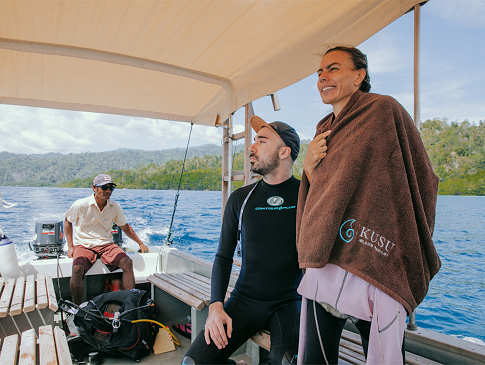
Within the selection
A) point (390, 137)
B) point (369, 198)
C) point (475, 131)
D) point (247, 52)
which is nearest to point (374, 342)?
point (369, 198)

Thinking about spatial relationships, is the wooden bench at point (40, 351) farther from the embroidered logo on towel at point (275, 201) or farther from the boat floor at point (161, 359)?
the embroidered logo on towel at point (275, 201)

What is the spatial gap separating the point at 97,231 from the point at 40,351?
2.17 metres

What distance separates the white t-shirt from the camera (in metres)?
3.50

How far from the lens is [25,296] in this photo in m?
2.21

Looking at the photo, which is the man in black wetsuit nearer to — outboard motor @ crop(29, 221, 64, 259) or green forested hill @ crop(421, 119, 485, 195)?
outboard motor @ crop(29, 221, 64, 259)

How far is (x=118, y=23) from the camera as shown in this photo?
213 centimetres

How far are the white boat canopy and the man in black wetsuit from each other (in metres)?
0.66

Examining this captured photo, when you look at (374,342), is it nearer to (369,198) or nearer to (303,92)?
(369,198)

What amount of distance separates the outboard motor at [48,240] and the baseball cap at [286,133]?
308 centimetres

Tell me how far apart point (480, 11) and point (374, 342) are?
27.3 m

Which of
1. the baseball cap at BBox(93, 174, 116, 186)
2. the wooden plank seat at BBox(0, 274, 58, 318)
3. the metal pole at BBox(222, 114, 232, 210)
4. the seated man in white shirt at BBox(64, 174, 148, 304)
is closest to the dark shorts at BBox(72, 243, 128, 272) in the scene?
the seated man in white shirt at BBox(64, 174, 148, 304)

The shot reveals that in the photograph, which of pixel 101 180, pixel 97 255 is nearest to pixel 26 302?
pixel 97 255

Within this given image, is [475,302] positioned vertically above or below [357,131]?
below

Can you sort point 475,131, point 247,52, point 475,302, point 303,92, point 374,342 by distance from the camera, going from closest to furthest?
point 374,342 → point 247,52 → point 475,302 → point 475,131 → point 303,92
